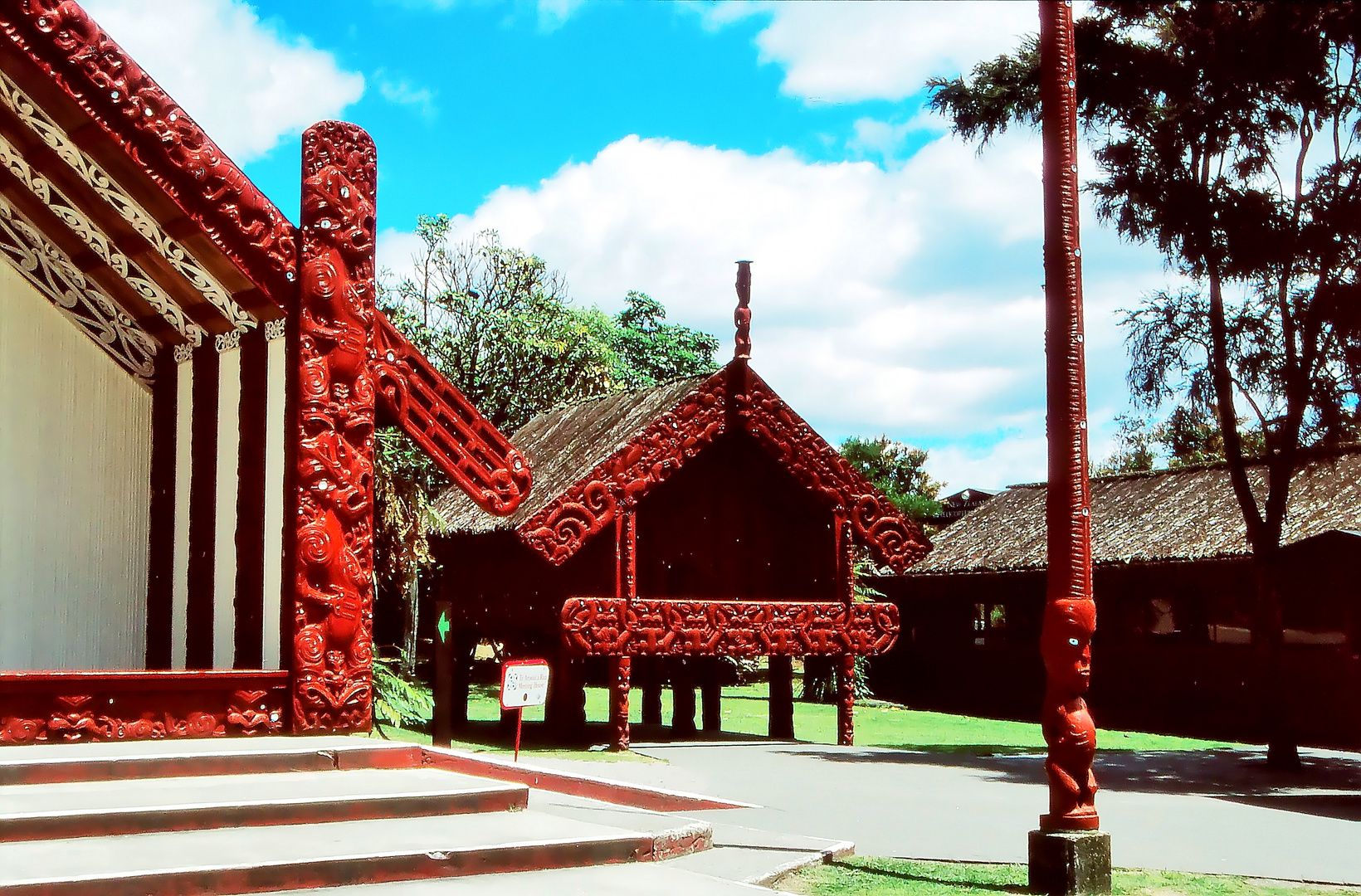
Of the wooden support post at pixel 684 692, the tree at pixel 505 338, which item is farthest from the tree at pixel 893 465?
the wooden support post at pixel 684 692

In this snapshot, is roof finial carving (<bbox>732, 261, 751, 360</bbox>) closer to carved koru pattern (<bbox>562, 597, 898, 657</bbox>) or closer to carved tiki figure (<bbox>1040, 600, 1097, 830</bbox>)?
carved koru pattern (<bbox>562, 597, 898, 657</bbox>)

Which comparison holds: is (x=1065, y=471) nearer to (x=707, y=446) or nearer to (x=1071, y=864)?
(x=1071, y=864)

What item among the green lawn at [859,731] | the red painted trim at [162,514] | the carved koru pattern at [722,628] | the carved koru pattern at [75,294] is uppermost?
the carved koru pattern at [75,294]

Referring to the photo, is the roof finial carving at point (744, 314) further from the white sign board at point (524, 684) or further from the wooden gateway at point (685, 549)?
the white sign board at point (524, 684)

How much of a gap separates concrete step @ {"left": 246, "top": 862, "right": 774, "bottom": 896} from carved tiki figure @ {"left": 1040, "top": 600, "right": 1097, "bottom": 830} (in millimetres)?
1671

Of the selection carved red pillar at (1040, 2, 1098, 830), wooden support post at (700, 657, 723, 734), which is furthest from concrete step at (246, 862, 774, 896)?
wooden support post at (700, 657, 723, 734)

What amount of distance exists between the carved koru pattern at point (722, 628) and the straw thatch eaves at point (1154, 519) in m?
6.63

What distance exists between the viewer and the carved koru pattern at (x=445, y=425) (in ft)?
34.8

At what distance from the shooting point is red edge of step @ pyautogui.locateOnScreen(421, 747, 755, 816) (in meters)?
9.73

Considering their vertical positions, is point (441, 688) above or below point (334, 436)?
below

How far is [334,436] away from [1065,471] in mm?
5049

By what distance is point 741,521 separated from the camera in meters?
18.8

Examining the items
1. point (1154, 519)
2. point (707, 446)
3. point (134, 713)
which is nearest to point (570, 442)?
point (707, 446)

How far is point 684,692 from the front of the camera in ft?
62.8
